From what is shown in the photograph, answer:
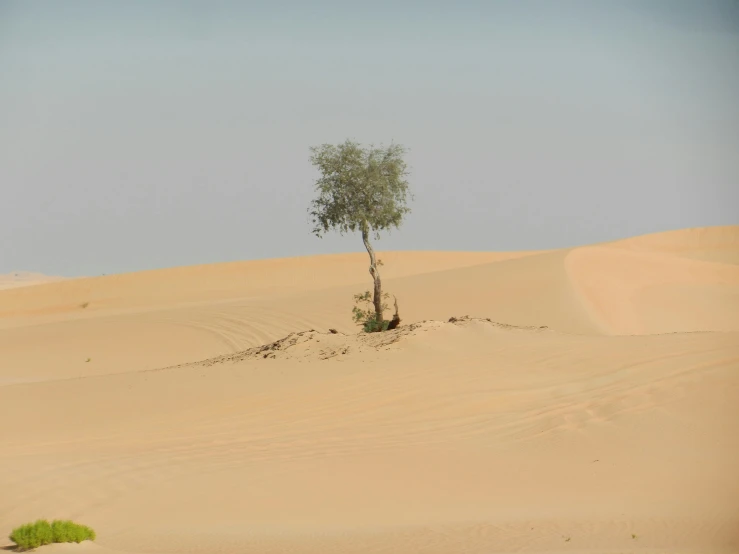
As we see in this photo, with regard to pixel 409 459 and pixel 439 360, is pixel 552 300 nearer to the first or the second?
pixel 439 360

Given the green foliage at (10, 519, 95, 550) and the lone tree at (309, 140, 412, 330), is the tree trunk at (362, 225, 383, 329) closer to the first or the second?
the lone tree at (309, 140, 412, 330)

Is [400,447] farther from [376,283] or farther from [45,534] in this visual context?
[376,283]

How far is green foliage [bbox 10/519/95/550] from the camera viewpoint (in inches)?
348

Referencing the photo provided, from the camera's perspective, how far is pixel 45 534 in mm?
8898

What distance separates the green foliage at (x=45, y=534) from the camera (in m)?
8.85

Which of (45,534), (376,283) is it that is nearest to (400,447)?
(45,534)

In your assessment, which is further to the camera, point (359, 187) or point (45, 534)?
point (359, 187)

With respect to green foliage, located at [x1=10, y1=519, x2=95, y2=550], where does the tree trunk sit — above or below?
above

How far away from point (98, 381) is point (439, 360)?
6.81 meters

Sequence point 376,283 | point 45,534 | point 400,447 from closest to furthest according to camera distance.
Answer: point 45,534
point 400,447
point 376,283

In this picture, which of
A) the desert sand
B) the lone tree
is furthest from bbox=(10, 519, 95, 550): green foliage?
the lone tree

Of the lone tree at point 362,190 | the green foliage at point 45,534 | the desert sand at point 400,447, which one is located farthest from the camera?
the lone tree at point 362,190

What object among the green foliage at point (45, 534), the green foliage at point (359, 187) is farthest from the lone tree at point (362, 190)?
the green foliage at point (45, 534)

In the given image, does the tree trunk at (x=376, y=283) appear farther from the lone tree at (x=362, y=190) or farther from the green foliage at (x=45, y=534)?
the green foliage at (x=45, y=534)
